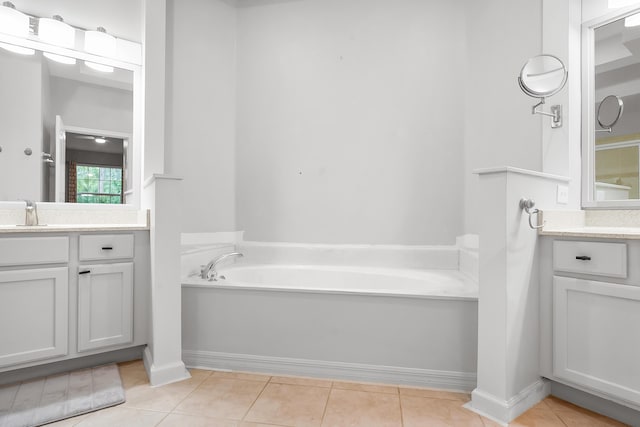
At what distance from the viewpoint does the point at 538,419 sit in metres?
1.55

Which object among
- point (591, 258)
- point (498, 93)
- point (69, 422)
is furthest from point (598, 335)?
point (69, 422)

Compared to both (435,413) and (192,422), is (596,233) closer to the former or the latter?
(435,413)

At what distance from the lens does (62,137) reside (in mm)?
2295

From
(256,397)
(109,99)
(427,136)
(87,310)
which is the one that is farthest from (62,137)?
(427,136)

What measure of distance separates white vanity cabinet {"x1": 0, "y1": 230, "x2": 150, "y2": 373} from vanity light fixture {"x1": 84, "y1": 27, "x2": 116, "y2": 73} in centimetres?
125

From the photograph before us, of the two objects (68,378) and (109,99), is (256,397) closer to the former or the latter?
(68,378)

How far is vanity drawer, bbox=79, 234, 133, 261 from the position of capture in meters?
2.00

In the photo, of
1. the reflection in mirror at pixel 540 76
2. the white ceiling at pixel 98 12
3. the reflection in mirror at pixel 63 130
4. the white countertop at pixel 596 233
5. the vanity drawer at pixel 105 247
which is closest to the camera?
the white countertop at pixel 596 233

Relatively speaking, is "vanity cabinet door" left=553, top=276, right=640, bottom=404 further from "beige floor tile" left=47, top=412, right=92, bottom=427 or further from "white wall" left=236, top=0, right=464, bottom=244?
"beige floor tile" left=47, top=412, right=92, bottom=427

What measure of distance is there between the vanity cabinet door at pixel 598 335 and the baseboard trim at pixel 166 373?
6.38 feet

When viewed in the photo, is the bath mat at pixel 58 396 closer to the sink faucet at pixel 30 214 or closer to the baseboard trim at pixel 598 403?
the sink faucet at pixel 30 214

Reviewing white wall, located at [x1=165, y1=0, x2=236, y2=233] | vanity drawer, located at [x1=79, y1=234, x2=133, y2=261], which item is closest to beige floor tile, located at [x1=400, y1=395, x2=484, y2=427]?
vanity drawer, located at [x1=79, y1=234, x2=133, y2=261]

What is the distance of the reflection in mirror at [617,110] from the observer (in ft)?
6.12

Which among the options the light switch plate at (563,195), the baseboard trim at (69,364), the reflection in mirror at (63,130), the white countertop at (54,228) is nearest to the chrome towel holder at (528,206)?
the light switch plate at (563,195)
